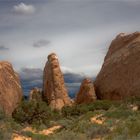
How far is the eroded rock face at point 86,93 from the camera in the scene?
5675 cm

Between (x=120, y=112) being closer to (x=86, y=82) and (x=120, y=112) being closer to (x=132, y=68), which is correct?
(x=132, y=68)

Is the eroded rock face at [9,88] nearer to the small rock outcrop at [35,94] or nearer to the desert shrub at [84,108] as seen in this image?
the small rock outcrop at [35,94]

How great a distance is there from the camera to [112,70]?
187ft

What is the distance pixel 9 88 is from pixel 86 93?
1106 cm

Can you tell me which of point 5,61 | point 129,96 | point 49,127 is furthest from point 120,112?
point 5,61

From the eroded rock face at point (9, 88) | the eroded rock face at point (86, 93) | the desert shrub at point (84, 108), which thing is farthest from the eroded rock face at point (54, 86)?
the desert shrub at point (84, 108)

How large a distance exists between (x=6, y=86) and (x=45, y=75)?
9.99 m

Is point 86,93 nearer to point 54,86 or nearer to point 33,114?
point 54,86

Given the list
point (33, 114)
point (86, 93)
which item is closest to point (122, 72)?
point (86, 93)

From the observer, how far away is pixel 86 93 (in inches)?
2251

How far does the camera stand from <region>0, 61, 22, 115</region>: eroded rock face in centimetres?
4767

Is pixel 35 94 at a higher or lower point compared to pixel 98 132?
higher

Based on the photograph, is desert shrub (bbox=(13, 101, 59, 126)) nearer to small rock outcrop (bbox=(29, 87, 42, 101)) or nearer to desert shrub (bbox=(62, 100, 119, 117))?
desert shrub (bbox=(62, 100, 119, 117))

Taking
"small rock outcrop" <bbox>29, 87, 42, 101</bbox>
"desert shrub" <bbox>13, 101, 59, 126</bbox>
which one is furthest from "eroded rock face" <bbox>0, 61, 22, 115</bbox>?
"small rock outcrop" <bbox>29, 87, 42, 101</bbox>
